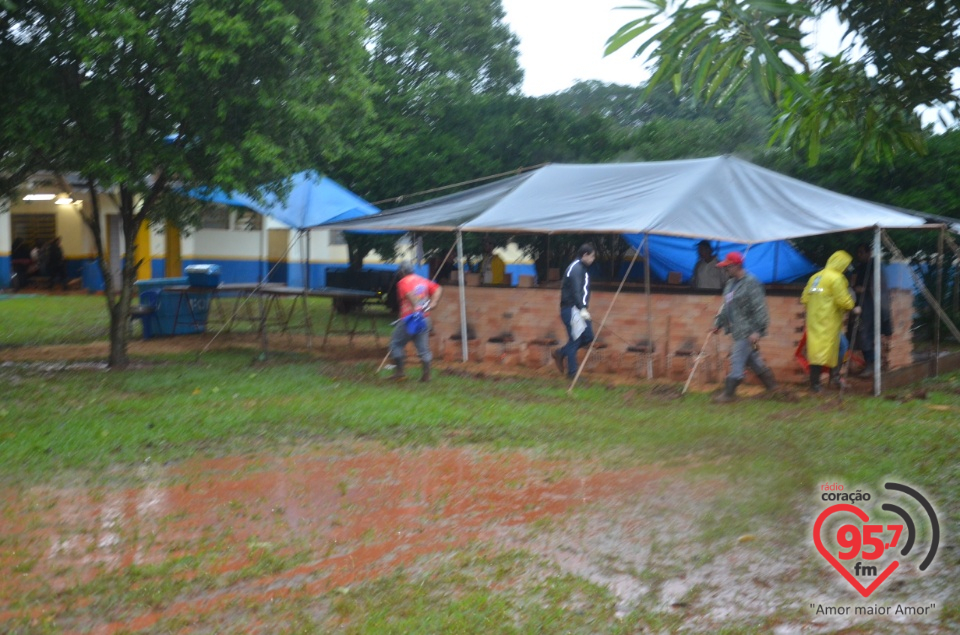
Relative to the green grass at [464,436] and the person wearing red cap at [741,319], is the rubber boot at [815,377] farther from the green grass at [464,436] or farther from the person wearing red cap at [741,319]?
the person wearing red cap at [741,319]

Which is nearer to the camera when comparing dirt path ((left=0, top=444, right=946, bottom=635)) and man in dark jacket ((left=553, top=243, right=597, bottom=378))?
dirt path ((left=0, top=444, right=946, bottom=635))

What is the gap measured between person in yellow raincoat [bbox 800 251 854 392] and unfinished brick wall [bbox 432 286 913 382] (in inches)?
29.5

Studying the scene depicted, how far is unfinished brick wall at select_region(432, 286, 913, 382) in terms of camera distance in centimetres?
1251

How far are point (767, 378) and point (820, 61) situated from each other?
573cm

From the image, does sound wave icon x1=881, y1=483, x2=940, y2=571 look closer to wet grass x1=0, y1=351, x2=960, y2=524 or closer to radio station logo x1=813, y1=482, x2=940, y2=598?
radio station logo x1=813, y1=482, x2=940, y2=598

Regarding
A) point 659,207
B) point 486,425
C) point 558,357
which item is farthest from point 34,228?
point 486,425

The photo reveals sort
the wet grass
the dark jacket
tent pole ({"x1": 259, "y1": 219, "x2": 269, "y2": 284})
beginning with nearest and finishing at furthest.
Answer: the wet grass
the dark jacket
tent pole ({"x1": 259, "y1": 219, "x2": 269, "y2": 284})

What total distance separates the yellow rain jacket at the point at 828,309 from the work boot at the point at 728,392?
3.49 ft

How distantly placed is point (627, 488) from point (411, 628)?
3025 mm

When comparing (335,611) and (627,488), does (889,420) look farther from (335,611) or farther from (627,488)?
(335,611)

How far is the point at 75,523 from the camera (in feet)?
21.6

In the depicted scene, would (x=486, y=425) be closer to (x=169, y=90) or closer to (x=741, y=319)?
(x=741, y=319)

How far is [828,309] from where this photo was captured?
1141cm

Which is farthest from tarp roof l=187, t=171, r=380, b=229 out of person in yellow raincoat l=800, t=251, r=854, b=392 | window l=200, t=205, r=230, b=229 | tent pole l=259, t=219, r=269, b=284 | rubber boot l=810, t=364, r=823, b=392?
window l=200, t=205, r=230, b=229
